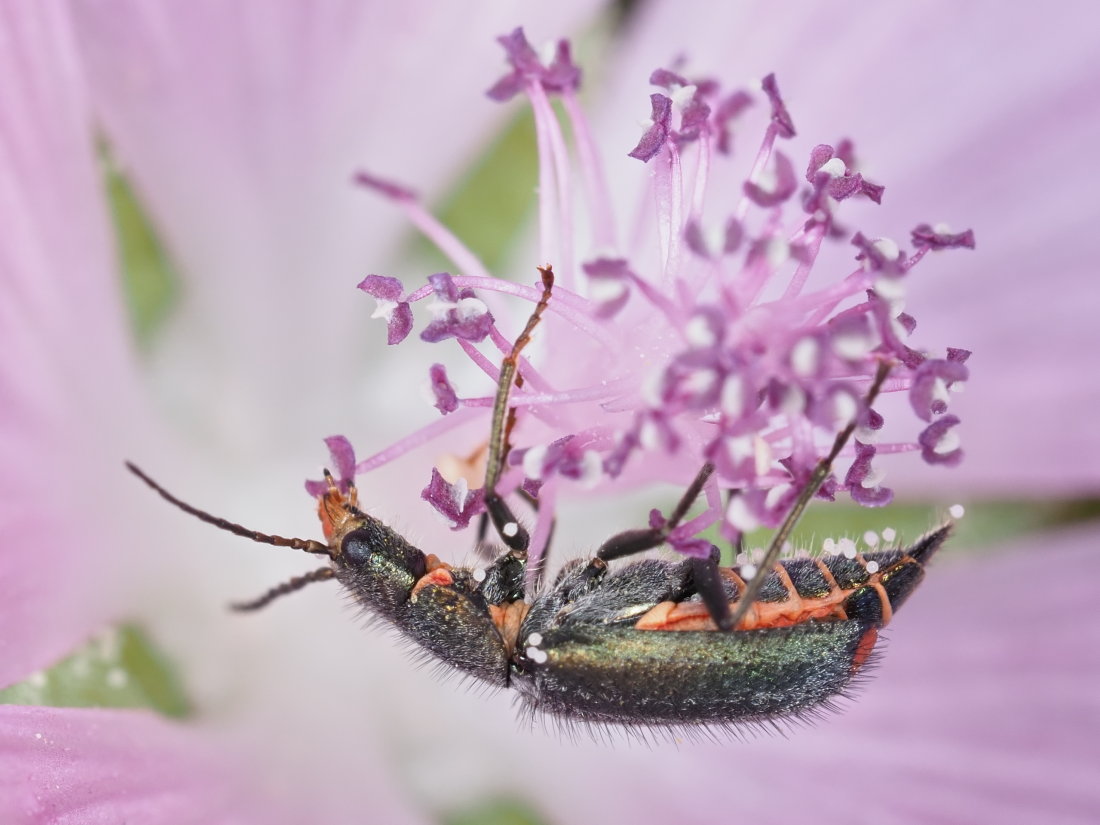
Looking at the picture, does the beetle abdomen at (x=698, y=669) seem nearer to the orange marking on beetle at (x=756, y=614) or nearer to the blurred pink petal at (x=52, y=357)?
the orange marking on beetle at (x=756, y=614)

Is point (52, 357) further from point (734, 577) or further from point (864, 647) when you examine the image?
point (864, 647)

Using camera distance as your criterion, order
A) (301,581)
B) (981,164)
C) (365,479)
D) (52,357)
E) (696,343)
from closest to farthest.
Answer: (696,343) < (301,581) < (52,357) < (365,479) < (981,164)

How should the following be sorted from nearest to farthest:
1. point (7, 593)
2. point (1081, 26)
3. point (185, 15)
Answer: point (7, 593) → point (185, 15) → point (1081, 26)

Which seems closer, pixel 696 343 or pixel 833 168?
pixel 696 343

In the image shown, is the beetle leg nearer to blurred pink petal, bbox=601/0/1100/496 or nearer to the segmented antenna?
→ the segmented antenna

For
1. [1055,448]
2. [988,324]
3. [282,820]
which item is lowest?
[282,820]

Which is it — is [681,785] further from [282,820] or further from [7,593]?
[7,593]

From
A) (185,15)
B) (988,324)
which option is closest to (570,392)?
(185,15)

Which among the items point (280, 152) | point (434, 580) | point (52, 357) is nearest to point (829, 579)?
point (434, 580)

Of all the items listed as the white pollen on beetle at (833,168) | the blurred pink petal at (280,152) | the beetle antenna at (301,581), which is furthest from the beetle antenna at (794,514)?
the blurred pink petal at (280,152)
